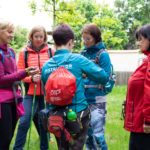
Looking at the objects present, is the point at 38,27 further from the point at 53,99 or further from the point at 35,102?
the point at 53,99

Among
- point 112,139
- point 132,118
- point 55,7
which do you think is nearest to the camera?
point 132,118

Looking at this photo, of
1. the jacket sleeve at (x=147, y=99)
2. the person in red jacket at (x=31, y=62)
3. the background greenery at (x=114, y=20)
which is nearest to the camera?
the jacket sleeve at (x=147, y=99)

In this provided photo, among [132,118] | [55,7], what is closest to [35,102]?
[132,118]

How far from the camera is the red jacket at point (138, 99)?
136 inches

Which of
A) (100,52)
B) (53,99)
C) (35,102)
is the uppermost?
(100,52)

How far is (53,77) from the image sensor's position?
3.74 m

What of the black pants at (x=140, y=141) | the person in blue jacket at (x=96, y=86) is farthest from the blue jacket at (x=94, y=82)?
the black pants at (x=140, y=141)

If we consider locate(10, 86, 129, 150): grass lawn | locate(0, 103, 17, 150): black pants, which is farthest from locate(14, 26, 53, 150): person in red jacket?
locate(0, 103, 17, 150): black pants

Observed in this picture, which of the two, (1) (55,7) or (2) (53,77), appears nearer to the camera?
(2) (53,77)

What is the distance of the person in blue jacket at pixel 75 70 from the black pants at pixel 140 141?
49cm

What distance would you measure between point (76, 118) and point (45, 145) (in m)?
2.12

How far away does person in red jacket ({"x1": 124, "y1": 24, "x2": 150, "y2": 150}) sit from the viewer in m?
3.51

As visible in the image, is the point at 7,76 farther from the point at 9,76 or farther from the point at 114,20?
the point at 114,20

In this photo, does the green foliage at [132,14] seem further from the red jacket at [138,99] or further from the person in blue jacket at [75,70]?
the red jacket at [138,99]
